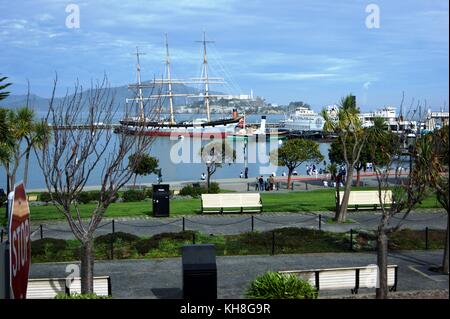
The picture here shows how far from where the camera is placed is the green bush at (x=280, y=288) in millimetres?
8570

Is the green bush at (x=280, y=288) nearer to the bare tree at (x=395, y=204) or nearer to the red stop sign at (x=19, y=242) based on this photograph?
the bare tree at (x=395, y=204)

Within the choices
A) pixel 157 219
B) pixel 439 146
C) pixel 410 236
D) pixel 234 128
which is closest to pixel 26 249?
pixel 439 146

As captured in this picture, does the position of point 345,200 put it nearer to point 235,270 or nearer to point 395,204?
point 235,270

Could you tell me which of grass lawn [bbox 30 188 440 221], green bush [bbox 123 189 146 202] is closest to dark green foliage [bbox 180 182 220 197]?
green bush [bbox 123 189 146 202]

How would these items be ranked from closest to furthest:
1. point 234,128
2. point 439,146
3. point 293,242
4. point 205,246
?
point 205,246, point 439,146, point 293,242, point 234,128

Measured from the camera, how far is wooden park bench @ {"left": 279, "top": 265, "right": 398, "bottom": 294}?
1079cm

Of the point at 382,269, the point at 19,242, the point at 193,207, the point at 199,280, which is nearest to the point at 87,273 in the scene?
the point at 199,280

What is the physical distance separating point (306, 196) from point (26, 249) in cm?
2445

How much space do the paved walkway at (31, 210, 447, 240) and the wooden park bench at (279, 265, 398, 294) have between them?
22.3 ft

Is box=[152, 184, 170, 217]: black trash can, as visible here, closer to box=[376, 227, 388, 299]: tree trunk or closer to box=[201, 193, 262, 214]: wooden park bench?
box=[201, 193, 262, 214]: wooden park bench

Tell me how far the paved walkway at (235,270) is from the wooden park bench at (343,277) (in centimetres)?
16

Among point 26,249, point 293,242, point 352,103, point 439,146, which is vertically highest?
point 352,103

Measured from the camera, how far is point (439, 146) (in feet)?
40.3
